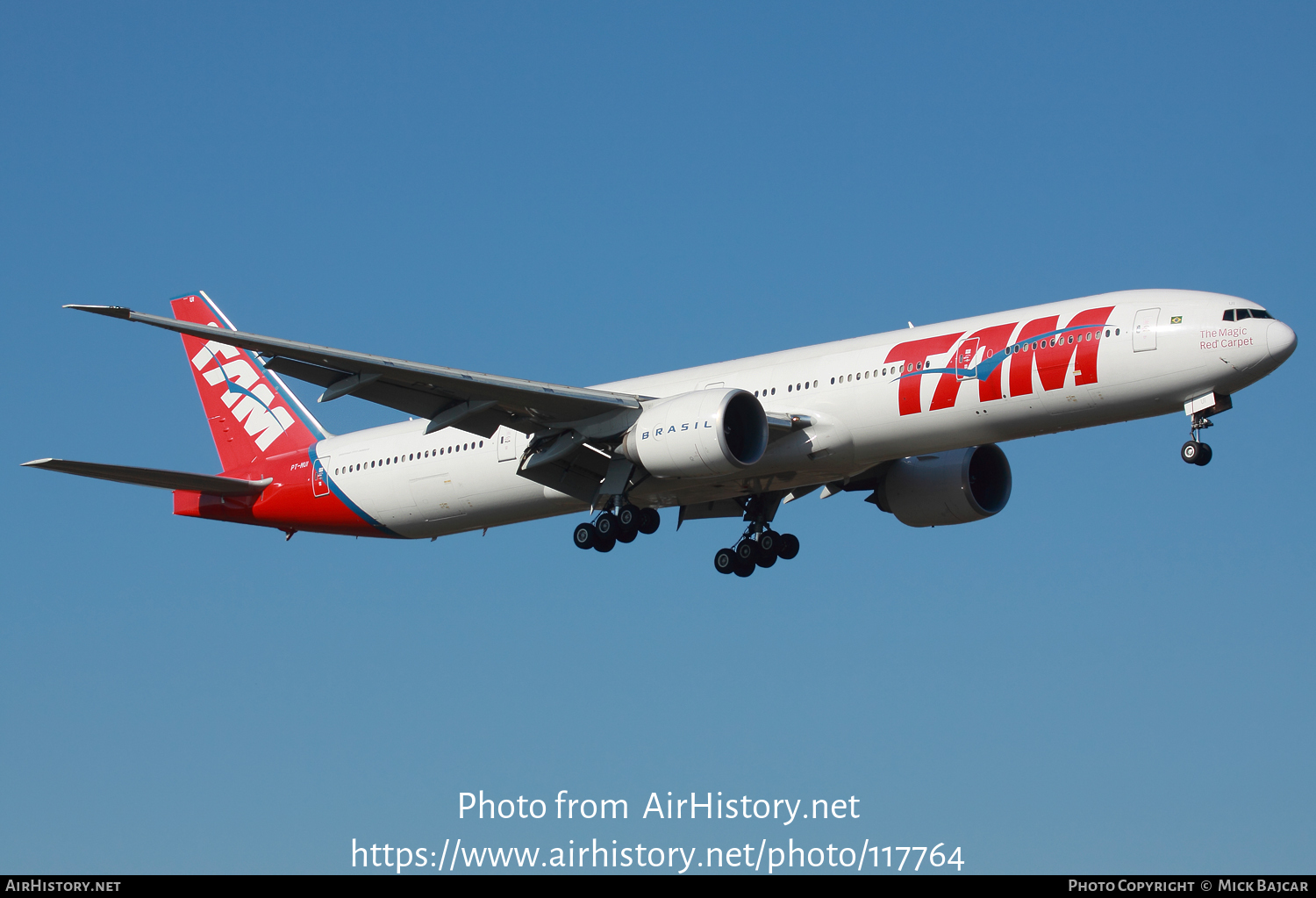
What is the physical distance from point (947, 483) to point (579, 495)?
28.4 ft

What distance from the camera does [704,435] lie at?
32188mm

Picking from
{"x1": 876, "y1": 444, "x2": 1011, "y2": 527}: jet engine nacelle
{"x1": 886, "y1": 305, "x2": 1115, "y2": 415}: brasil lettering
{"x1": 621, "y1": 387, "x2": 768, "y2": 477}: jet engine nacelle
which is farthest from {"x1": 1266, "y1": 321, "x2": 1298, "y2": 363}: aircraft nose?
{"x1": 621, "y1": 387, "x2": 768, "y2": 477}: jet engine nacelle

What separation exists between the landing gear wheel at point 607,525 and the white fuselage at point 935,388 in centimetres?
84

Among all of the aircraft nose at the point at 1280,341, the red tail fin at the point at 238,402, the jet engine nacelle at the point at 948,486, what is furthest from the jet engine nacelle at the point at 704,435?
the red tail fin at the point at 238,402

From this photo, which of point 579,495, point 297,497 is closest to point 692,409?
point 579,495

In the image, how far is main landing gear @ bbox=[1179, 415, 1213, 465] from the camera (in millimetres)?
29828

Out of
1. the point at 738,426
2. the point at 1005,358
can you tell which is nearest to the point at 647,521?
the point at 738,426

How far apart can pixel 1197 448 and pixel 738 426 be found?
29.9 ft

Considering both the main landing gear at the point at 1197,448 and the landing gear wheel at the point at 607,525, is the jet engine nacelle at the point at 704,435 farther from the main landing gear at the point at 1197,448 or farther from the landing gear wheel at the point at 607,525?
the main landing gear at the point at 1197,448

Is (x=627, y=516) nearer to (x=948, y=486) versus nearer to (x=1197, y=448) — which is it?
(x=948, y=486)

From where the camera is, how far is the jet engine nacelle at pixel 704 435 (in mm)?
32125

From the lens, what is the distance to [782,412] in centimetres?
3350

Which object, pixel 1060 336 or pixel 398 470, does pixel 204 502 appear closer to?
pixel 398 470
